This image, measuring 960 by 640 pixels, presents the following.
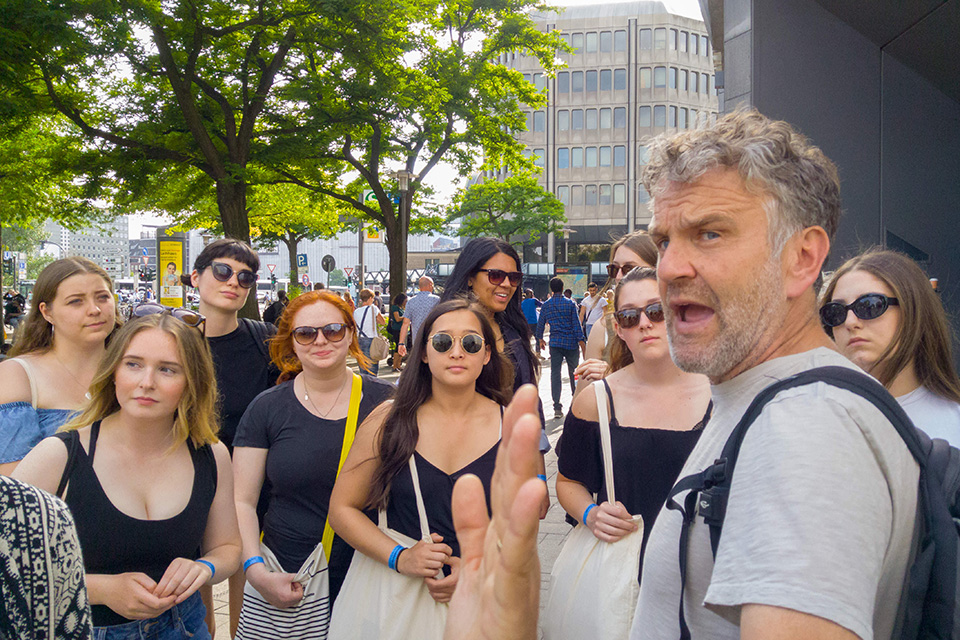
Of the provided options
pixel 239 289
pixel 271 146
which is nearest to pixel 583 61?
pixel 271 146

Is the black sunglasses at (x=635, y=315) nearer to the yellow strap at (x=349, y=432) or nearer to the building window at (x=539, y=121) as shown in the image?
the yellow strap at (x=349, y=432)

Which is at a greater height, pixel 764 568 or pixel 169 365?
pixel 169 365

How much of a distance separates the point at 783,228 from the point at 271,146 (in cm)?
1701

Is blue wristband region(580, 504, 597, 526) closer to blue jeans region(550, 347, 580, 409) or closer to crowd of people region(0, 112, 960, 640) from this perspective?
crowd of people region(0, 112, 960, 640)

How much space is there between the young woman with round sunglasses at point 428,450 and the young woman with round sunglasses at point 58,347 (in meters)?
1.41

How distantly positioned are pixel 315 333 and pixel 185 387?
80 centimetres

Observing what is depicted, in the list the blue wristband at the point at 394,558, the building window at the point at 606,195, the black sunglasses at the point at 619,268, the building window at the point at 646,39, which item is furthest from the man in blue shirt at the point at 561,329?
the building window at the point at 646,39

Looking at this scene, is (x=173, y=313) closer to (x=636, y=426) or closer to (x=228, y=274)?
(x=228, y=274)

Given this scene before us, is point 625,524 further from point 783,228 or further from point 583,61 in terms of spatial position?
point 583,61

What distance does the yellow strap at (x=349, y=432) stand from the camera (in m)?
3.17

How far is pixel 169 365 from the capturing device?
9.42 ft

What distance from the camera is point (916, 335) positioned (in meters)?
2.95

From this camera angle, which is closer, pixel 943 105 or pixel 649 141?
pixel 649 141

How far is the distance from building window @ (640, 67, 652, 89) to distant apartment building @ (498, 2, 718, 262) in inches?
3.2
